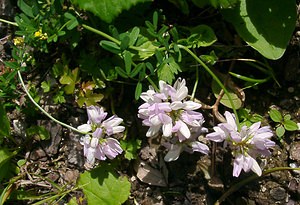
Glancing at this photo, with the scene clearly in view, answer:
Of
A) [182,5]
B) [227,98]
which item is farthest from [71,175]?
[182,5]

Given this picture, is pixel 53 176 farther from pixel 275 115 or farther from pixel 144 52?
pixel 275 115

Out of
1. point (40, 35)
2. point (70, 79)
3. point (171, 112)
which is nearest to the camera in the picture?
point (171, 112)

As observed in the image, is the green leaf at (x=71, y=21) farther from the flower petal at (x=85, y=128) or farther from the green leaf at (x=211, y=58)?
the green leaf at (x=211, y=58)

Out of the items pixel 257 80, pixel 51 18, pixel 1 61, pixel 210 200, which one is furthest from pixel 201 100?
pixel 1 61

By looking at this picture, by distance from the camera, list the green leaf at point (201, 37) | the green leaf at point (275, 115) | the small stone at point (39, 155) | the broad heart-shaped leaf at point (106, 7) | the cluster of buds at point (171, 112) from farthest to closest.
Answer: the small stone at point (39, 155), the green leaf at point (275, 115), the green leaf at point (201, 37), the broad heart-shaped leaf at point (106, 7), the cluster of buds at point (171, 112)

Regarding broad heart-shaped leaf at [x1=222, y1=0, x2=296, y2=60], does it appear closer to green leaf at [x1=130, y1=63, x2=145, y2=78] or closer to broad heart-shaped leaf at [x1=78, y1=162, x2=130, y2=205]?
green leaf at [x1=130, y1=63, x2=145, y2=78]

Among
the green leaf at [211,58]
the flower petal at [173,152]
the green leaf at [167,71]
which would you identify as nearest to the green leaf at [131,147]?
the flower petal at [173,152]

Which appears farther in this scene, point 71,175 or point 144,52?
point 71,175
